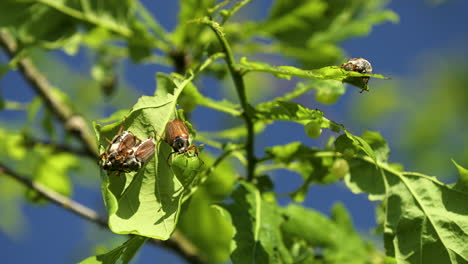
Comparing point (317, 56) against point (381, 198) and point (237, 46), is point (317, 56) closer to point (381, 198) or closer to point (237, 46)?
point (237, 46)

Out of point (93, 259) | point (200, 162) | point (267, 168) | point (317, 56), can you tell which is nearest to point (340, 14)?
point (317, 56)

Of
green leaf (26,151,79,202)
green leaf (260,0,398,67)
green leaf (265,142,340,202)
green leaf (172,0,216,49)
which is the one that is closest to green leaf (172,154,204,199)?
green leaf (265,142,340,202)

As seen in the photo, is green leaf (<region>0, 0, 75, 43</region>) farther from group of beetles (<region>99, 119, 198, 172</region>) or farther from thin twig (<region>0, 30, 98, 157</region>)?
group of beetles (<region>99, 119, 198, 172</region>)

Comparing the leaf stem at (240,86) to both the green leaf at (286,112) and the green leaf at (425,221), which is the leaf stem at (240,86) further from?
the green leaf at (425,221)

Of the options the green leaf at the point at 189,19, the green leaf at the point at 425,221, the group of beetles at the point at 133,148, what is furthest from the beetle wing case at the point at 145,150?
the green leaf at the point at 189,19

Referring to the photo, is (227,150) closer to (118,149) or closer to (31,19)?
(118,149)

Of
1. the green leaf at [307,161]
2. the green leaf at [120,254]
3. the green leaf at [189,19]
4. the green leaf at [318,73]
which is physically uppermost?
the green leaf at [189,19]
